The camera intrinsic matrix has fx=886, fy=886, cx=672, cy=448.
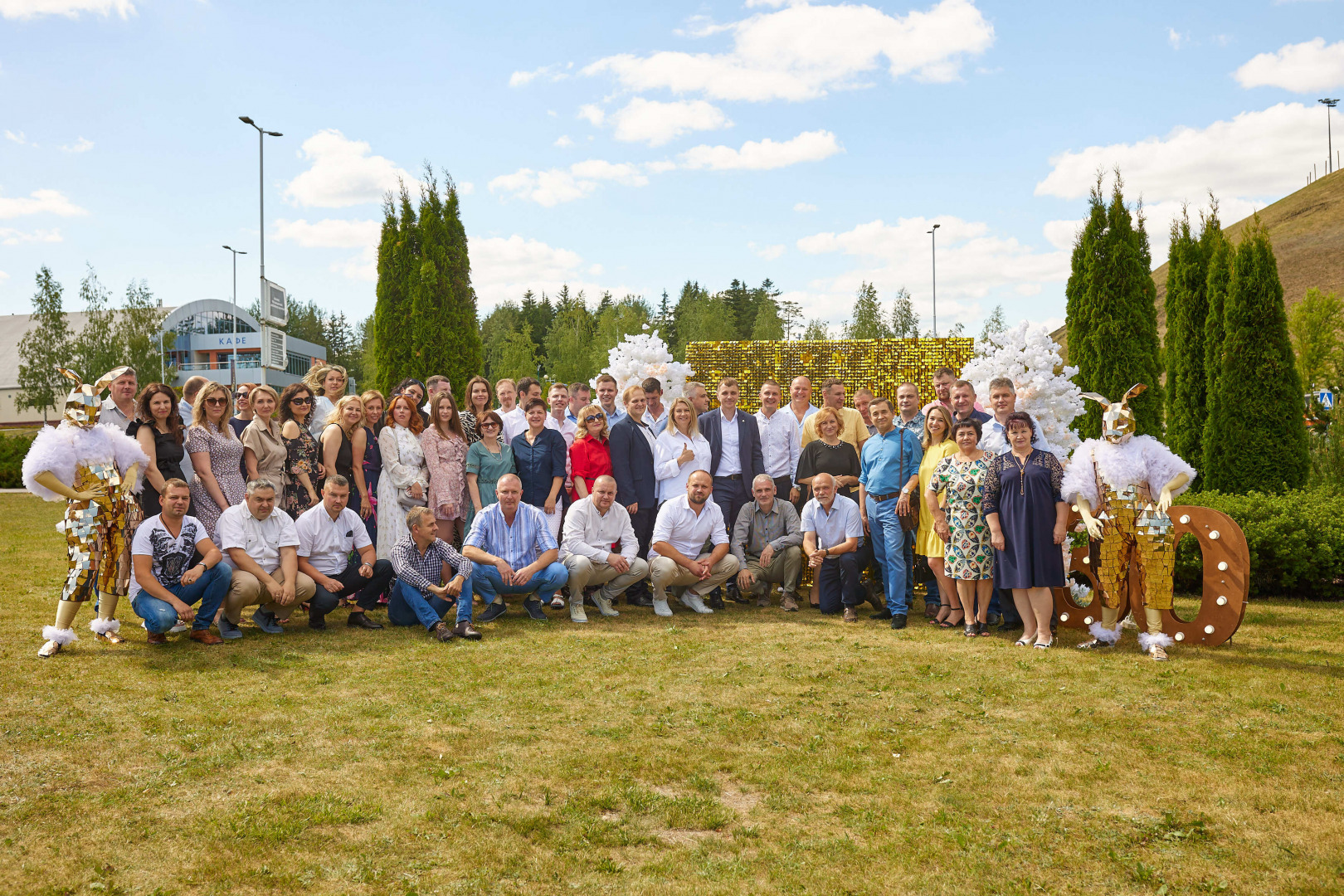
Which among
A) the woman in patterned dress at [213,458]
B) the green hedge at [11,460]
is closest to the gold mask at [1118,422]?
the woman in patterned dress at [213,458]

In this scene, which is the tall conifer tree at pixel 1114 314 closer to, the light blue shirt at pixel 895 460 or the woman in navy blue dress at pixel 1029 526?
the light blue shirt at pixel 895 460

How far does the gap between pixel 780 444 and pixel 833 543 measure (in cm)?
132

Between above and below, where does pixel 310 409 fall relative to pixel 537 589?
above

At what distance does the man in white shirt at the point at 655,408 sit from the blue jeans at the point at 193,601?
Result: 3956 mm

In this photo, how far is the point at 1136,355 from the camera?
1062 cm

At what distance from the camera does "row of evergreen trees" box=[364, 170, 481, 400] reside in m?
14.5

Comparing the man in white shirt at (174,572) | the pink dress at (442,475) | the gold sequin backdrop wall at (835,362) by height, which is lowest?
the man in white shirt at (174,572)

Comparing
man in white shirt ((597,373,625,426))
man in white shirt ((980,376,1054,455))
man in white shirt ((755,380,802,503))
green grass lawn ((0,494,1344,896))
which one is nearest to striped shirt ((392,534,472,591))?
green grass lawn ((0,494,1344,896))

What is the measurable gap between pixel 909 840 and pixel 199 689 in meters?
4.15

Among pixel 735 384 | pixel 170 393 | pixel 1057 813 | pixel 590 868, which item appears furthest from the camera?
pixel 735 384

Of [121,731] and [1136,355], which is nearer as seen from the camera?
[121,731]

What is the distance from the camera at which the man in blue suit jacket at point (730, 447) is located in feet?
28.1

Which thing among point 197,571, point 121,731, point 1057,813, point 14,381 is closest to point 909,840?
Answer: point 1057,813

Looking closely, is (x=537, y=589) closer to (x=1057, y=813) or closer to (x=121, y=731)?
(x=121, y=731)
